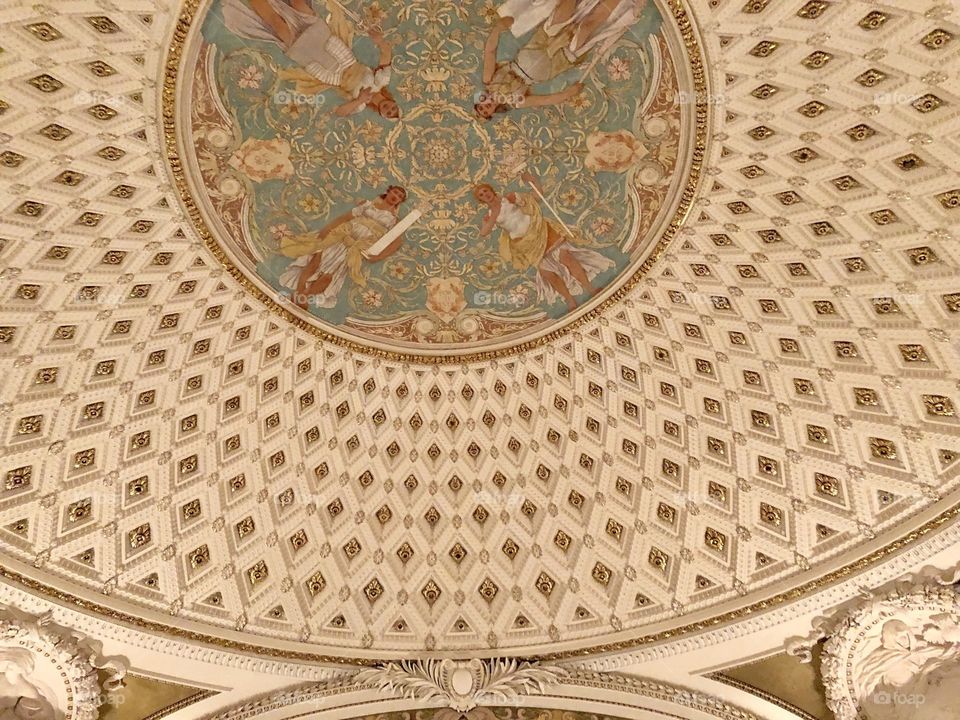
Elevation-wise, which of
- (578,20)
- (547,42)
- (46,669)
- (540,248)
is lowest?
(46,669)

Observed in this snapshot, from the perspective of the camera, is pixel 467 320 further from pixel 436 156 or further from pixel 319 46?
pixel 319 46

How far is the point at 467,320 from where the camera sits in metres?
19.2

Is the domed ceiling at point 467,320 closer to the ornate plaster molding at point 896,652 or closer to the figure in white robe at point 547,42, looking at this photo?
the figure in white robe at point 547,42

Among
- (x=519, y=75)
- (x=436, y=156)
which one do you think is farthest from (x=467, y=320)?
(x=519, y=75)

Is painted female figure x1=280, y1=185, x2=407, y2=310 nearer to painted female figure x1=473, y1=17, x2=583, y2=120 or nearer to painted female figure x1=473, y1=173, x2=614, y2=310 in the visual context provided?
painted female figure x1=473, y1=173, x2=614, y2=310

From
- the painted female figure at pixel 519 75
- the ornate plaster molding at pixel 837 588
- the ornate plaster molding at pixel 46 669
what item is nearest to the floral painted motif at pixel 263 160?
the painted female figure at pixel 519 75

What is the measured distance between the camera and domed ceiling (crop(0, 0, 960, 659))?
13.4 meters

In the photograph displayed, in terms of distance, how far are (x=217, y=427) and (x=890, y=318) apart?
53.7ft

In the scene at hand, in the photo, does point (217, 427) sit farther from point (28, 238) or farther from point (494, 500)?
point (494, 500)

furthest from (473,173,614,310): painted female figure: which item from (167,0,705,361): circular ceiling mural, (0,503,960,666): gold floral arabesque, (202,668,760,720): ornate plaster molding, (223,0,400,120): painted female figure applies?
(202,668,760,720): ornate plaster molding

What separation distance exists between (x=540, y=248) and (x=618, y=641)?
10.5 metres

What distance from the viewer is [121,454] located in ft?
55.3

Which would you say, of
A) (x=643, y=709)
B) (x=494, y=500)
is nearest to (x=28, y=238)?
(x=494, y=500)

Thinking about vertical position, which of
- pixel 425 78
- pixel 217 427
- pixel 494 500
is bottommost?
pixel 217 427
